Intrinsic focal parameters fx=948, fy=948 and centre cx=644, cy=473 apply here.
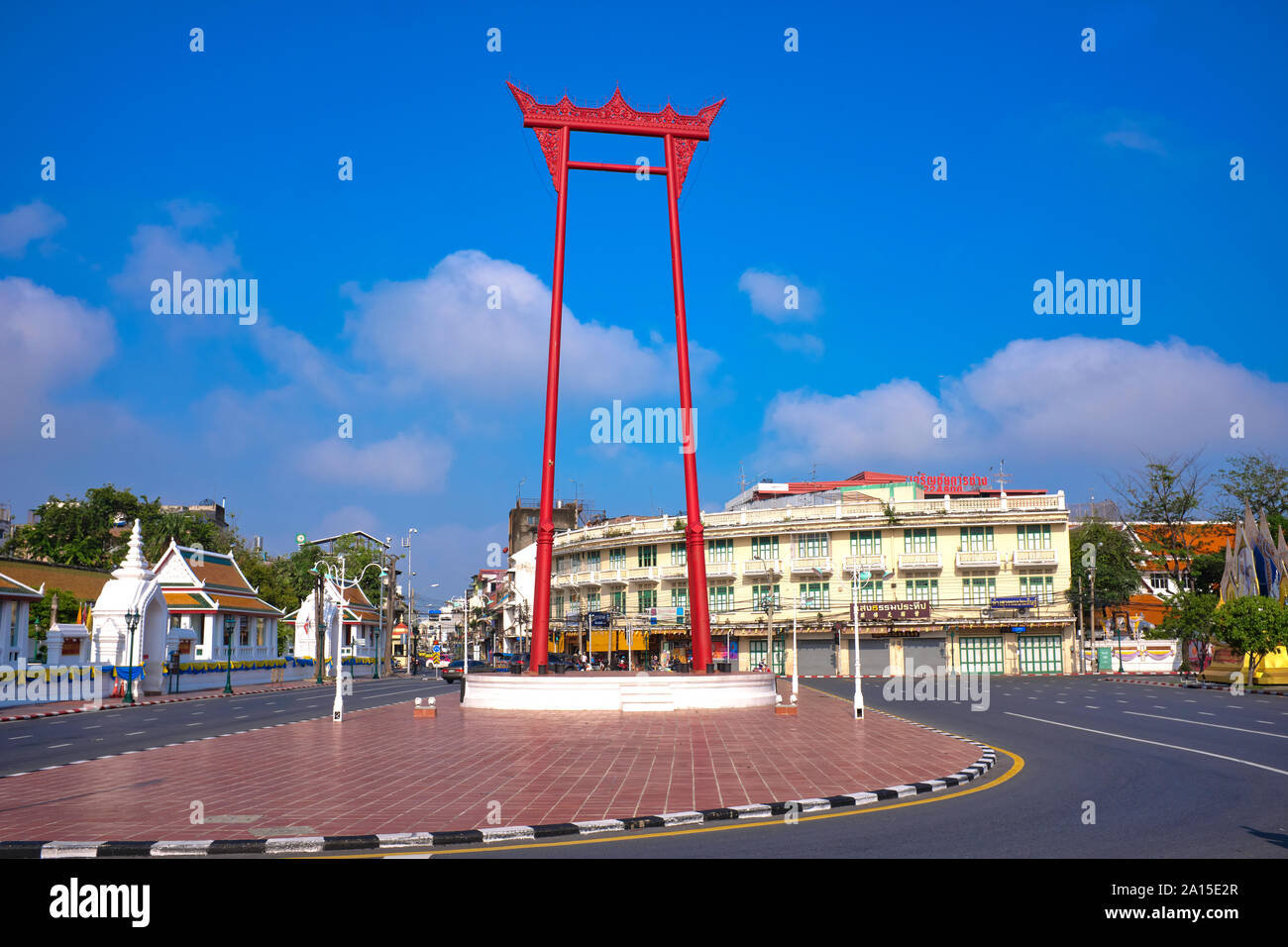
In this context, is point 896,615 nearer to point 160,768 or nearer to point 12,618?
point 12,618

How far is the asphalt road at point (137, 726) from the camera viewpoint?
1895cm

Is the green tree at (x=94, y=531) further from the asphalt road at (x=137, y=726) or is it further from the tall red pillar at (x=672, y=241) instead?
the tall red pillar at (x=672, y=241)

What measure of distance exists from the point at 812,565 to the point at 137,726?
A: 45.5 m

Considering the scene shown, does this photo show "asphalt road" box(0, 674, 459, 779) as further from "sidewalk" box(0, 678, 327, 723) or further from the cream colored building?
the cream colored building

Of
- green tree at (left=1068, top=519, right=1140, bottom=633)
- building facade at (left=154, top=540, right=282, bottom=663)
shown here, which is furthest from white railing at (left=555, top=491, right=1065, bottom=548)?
building facade at (left=154, top=540, right=282, bottom=663)

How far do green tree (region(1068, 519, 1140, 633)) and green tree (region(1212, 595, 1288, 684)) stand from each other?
2655 centimetres

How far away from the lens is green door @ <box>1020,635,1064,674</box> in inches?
2467

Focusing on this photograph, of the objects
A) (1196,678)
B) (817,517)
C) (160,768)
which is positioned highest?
(817,517)

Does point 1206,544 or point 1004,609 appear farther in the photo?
point 1206,544
